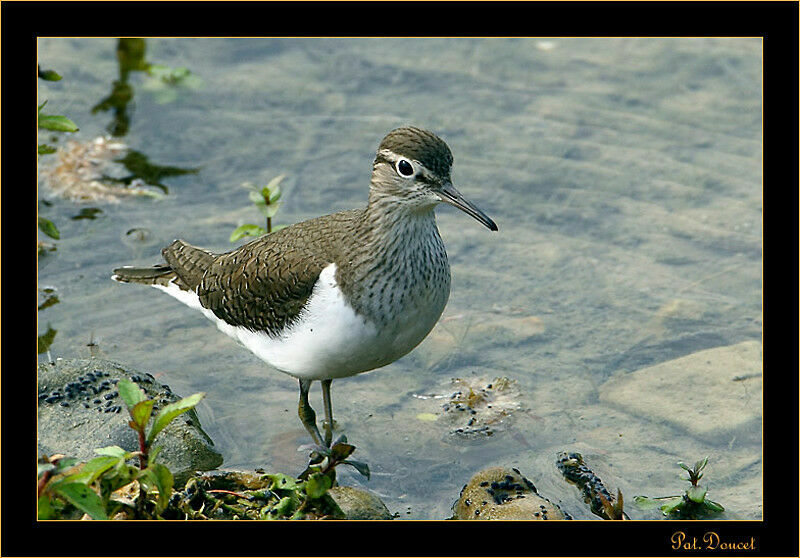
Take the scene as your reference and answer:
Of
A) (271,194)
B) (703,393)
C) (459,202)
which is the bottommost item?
(703,393)

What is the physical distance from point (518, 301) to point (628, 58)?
4.14 meters

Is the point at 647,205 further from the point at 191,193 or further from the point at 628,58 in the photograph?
the point at 191,193

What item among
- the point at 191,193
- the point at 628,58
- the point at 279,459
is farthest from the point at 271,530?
the point at 628,58

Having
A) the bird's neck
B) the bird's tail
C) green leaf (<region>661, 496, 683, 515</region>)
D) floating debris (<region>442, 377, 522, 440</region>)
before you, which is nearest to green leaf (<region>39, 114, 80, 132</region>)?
the bird's tail

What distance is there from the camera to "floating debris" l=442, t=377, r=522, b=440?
6777 mm

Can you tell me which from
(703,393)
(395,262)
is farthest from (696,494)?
(395,262)

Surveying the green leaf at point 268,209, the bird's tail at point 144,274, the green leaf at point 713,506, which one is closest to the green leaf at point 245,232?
the green leaf at point 268,209

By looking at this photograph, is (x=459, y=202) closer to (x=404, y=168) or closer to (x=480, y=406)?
(x=404, y=168)

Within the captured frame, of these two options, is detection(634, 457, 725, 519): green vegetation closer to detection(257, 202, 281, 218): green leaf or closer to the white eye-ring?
the white eye-ring

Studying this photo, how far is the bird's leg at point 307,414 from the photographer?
22.0ft

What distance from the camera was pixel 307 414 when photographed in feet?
22.3

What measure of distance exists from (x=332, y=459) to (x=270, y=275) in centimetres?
131

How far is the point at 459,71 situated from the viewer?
10930 millimetres

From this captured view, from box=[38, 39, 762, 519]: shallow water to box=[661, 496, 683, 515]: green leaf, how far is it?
0.60 feet
